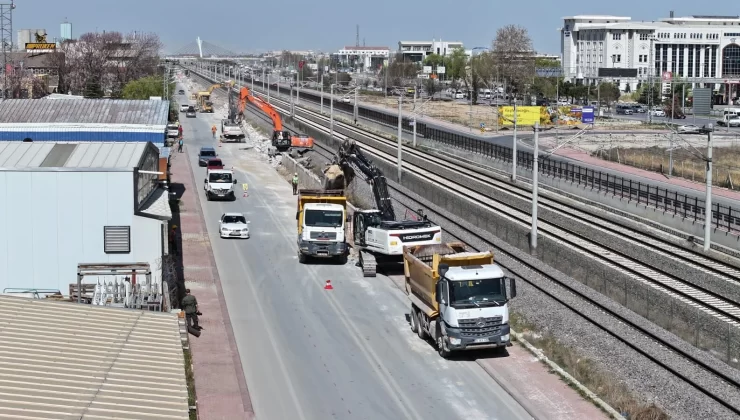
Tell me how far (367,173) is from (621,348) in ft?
66.4

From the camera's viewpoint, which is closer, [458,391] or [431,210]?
[458,391]

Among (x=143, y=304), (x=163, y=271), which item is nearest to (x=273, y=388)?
(x=143, y=304)

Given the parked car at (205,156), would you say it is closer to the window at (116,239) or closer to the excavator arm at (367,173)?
the excavator arm at (367,173)

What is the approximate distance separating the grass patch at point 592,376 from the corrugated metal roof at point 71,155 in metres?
10.9

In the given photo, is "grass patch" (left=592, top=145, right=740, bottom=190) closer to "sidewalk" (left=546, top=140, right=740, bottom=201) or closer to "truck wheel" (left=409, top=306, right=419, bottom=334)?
"sidewalk" (left=546, top=140, right=740, bottom=201)

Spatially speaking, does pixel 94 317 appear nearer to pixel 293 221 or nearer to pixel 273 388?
pixel 273 388

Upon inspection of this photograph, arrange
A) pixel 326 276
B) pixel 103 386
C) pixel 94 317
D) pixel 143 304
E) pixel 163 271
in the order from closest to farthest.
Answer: pixel 103 386 → pixel 94 317 → pixel 143 304 → pixel 163 271 → pixel 326 276

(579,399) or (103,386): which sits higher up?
(103,386)

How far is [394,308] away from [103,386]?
1658 cm

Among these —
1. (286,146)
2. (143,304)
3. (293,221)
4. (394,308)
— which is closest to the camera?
(143,304)

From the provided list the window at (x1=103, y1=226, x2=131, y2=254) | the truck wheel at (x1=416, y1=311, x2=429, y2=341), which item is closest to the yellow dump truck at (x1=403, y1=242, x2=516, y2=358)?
the truck wheel at (x1=416, y1=311, x2=429, y2=341)

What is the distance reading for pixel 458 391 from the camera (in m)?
21.8

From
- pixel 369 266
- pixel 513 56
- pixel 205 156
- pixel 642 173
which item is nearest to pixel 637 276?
pixel 369 266

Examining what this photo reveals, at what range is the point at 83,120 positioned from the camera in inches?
2051
